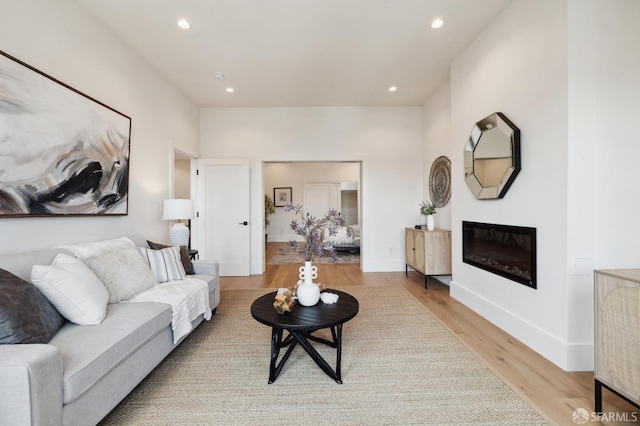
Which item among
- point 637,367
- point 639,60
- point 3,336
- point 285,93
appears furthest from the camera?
point 285,93

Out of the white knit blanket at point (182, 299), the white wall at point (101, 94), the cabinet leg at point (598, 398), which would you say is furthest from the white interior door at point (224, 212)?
the cabinet leg at point (598, 398)

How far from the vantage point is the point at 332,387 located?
1.75 metres

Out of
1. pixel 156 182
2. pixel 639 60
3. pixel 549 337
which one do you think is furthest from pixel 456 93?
pixel 156 182

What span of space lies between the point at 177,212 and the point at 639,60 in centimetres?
441

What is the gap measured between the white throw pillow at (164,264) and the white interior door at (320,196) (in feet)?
21.9

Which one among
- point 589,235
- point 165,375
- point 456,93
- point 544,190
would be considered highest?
point 456,93

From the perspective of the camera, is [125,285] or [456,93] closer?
[125,285]

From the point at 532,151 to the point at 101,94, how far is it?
12.8 ft

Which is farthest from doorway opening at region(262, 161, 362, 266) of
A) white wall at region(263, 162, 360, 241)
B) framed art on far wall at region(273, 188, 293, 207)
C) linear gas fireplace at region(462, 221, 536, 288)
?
linear gas fireplace at region(462, 221, 536, 288)

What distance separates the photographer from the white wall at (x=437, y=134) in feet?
13.1

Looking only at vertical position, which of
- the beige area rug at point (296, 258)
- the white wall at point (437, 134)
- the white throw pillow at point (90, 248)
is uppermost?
the white wall at point (437, 134)

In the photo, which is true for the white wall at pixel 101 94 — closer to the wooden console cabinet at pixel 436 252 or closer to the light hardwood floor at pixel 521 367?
the light hardwood floor at pixel 521 367

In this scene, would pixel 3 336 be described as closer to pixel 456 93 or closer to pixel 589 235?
pixel 589 235

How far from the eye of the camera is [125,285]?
6.70 ft
